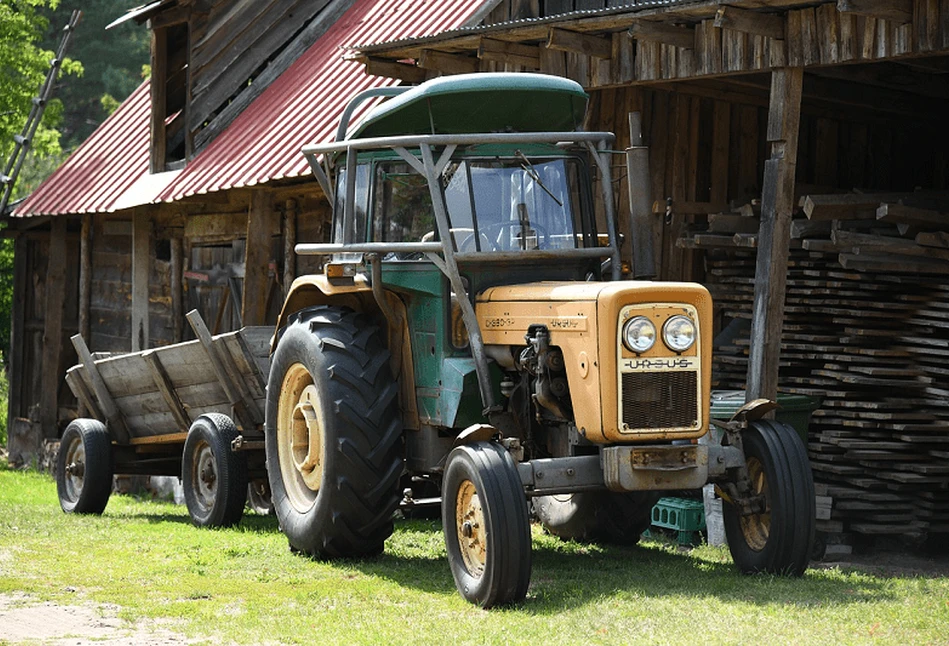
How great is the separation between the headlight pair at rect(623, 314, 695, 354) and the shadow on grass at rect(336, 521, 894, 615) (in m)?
1.29

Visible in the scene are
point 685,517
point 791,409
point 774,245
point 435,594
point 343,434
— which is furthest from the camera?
point 685,517

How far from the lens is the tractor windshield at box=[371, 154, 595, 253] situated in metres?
8.48

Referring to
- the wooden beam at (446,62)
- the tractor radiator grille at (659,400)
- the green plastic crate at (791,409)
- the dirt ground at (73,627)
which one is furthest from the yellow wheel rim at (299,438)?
the wooden beam at (446,62)

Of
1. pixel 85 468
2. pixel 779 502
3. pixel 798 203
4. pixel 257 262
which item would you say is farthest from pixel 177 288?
pixel 779 502

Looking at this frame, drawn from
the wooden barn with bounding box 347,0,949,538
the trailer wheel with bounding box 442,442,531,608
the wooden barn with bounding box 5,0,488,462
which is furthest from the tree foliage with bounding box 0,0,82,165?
the trailer wheel with bounding box 442,442,531,608

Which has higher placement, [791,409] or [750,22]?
[750,22]

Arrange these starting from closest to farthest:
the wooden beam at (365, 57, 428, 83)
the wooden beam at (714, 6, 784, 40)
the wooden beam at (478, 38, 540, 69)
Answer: the wooden beam at (714, 6, 784, 40) → the wooden beam at (478, 38, 540, 69) → the wooden beam at (365, 57, 428, 83)

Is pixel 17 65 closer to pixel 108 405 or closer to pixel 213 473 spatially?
pixel 108 405

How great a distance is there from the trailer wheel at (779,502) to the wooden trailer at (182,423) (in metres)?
4.09

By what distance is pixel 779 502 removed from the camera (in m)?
7.84

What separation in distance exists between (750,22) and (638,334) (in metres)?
3.10

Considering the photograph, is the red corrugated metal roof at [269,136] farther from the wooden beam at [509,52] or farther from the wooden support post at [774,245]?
the wooden support post at [774,245]

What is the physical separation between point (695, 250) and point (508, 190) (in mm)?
4555

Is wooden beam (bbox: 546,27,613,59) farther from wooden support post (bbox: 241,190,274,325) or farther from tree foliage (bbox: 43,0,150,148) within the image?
tree foliage (bbox: 43,0,150,148)
